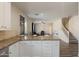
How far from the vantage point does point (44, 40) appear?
1650 millimetres

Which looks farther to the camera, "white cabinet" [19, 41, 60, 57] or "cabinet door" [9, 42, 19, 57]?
"white cabinet" [19, 41, 60, 57]

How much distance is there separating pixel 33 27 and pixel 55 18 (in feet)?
0.90

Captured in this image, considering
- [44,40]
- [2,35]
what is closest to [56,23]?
[44,40]

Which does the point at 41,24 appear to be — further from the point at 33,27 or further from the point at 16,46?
the point at 16,46

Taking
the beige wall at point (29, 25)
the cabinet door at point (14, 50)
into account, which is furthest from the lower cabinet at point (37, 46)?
the beige wall at point (29, 25)

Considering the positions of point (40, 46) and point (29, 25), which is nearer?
point (29, 25)

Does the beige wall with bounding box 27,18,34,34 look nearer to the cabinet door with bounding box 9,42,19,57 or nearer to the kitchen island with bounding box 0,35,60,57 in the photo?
the kitchen island with bounding box 0,35,60,57

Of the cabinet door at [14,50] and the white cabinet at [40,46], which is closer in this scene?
the cabinet door at [14,50]

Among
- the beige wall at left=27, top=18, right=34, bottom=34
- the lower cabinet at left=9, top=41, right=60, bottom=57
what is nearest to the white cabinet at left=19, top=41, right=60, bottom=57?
the lower cabinet at left=9, top=41, right=60, bottom=57

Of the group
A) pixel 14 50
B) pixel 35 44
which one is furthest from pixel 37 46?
pixel 14 50

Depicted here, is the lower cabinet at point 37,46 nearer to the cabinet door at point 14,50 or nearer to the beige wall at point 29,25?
the cabinet door at point 14,50

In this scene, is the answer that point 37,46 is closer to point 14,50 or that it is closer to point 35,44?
point 35,44

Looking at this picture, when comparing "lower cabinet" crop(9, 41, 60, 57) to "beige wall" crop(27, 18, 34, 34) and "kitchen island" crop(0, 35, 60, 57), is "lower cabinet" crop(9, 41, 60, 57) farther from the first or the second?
"beige wall" crop(27, 18, 34, 34)

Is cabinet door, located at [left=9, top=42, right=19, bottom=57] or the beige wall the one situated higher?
the beige wall
